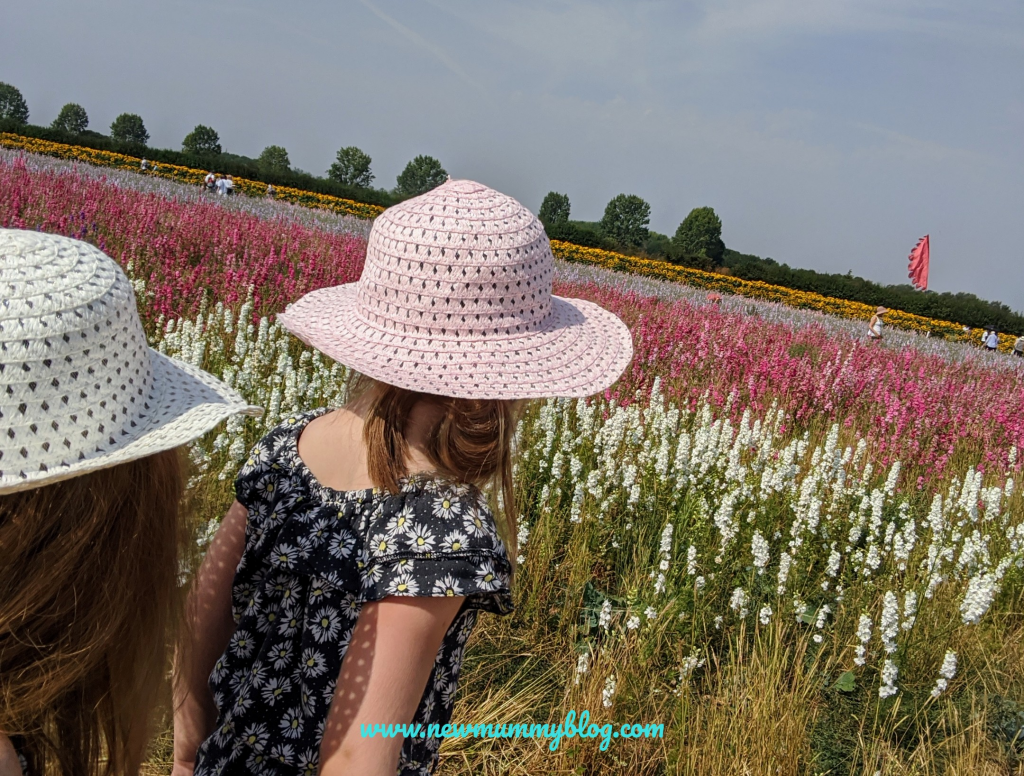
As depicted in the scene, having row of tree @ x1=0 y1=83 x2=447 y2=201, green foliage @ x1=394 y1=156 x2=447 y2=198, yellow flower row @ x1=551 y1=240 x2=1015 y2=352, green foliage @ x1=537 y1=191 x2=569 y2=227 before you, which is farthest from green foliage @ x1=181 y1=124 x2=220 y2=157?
yellow flower row @ x1=551 y1=240 x2=1015 y2=352

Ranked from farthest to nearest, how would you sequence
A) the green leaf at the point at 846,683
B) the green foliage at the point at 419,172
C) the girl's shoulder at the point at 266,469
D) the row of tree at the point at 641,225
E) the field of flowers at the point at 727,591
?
1. the green foliage at the point at 419,172
2. the row of tree at the point at 641,225
3. the green leaf at the point at 846,683
4. the field of flowers at the point at 727,591
5. the girl's shoulder at the point at 266,469

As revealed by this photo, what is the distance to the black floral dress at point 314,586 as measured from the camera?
0.97m

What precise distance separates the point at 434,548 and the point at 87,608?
402mm

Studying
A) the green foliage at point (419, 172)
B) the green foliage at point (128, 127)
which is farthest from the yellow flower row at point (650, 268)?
the green foliage at point (128, 127)

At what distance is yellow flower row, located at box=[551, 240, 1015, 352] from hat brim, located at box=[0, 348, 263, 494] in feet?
→ 84.9

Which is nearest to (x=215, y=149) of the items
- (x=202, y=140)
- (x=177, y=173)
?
(x=202, y=140)

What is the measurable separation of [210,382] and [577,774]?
1.72 m

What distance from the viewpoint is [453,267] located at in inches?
44.4

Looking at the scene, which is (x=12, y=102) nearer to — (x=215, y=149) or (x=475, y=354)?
(x=215, y=149)

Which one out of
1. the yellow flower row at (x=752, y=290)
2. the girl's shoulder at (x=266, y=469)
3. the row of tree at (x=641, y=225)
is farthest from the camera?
the row of tree at (x=641, y=225)

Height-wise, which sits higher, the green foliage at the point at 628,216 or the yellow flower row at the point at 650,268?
the green foliage at the point at 628,216

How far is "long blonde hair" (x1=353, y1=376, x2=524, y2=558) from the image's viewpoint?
41.6 inches

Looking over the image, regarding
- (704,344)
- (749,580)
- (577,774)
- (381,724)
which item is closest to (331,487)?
(381,724)

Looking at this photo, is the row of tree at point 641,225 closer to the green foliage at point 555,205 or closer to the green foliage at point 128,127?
the green foliage at point 555,205
